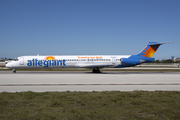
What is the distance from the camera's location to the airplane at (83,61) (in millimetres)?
33375

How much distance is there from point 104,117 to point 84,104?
6.55 feet

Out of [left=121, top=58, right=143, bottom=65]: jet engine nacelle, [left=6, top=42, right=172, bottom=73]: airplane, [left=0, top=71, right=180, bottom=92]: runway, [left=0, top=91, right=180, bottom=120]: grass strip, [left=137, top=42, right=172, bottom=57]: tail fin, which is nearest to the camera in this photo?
[left=0, top=91, right=180, bottom=120]: grass strip

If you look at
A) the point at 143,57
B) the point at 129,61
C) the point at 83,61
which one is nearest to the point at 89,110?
the point at 83,61

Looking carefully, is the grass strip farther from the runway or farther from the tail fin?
the tail fin

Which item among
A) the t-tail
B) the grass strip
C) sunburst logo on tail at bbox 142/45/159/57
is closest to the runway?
the grass strip

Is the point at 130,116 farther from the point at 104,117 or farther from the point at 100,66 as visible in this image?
the point at 100,66

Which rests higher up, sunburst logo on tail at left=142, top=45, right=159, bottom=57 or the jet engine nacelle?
sunburst logo on tail at left=142, top=45, right=159, bottom=57

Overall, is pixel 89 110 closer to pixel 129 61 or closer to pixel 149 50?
pixel 129 61

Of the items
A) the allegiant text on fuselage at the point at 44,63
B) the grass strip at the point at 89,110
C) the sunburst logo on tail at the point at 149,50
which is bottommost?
the grass strip at the point at 89,110

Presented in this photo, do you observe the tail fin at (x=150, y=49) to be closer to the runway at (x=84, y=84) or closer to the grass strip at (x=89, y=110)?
the runway at (x=84, y=84)

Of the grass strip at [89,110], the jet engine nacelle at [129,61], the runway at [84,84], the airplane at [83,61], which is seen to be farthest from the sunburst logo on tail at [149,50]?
the grass strip at [89,110]

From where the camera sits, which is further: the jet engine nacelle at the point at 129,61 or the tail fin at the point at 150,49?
the tail fin at the point at 150,49

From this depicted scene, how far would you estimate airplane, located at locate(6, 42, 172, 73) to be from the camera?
33375mm

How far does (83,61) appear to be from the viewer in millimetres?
34750
